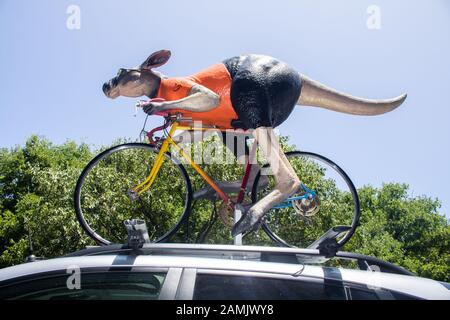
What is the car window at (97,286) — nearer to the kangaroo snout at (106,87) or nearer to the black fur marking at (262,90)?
the black fur marking at (262,90)

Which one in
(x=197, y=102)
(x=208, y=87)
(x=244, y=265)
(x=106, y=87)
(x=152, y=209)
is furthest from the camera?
(x=152, y=209)

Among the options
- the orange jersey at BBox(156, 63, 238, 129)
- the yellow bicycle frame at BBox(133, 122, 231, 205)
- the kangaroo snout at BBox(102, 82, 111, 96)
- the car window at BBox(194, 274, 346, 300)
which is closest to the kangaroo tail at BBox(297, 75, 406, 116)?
the orange jersey at BBox(156, 63, 238, 129)

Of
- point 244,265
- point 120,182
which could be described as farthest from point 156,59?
point 120,182

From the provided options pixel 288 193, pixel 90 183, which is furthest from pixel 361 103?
pixel 90 183

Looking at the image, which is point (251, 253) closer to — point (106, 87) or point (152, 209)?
point (106, 87)

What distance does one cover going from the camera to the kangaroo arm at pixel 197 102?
409 centimetres

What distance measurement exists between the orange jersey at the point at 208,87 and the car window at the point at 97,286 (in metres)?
2.11

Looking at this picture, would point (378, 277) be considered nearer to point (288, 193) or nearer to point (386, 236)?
point (288, 193)

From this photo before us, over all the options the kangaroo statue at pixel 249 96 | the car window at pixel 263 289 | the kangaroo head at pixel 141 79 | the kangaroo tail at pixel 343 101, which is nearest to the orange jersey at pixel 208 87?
the kangaroo statue at pixel 249 96

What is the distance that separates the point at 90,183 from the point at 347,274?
4069 millimetres

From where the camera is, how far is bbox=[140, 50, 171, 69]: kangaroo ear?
4422 millimetres

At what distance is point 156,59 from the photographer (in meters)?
4.46

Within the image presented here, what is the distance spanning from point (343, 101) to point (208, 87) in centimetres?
139
